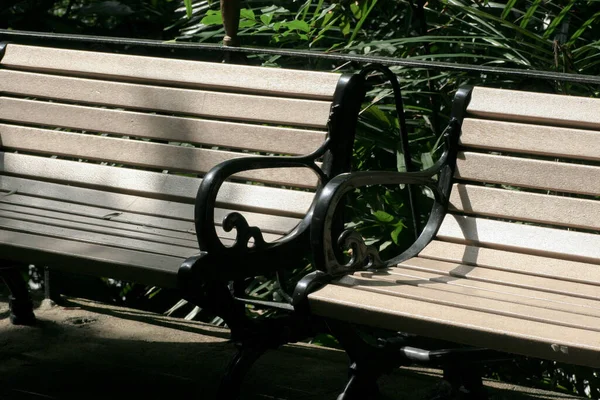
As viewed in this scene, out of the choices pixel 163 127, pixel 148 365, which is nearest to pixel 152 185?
pixel 163 127

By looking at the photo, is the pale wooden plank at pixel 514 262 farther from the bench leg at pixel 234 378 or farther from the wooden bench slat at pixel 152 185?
the bench leg at pixel 234 378

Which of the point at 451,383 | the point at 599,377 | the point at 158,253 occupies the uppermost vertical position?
the point at 158,253

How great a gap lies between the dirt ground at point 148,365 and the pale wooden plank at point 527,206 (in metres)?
0.58

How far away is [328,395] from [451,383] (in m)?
0.47

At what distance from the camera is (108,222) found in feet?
10.1

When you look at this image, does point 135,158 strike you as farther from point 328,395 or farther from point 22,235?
point 328,395

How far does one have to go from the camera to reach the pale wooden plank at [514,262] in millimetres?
2586

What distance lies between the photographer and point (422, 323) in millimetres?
2137

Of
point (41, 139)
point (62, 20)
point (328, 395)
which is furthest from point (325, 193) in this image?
point (62, 20)

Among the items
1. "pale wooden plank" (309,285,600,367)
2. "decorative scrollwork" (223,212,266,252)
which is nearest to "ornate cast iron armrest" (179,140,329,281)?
"decorative scrollwork" (223,212,266,252)

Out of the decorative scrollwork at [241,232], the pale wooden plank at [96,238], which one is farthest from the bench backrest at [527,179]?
the pale wooden plank at [96,238]

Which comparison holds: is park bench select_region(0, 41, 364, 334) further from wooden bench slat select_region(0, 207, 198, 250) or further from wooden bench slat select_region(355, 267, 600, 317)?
wooden bench slat select_region(355, 267, 600, 317)

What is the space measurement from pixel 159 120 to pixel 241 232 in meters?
0.74

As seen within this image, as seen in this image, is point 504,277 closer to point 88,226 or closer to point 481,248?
point 481,248
